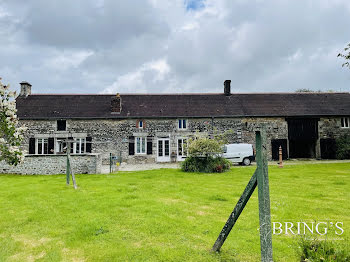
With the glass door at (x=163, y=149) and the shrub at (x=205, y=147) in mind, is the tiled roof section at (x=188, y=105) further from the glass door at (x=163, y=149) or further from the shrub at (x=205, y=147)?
the shrub at (x=205, y=147)

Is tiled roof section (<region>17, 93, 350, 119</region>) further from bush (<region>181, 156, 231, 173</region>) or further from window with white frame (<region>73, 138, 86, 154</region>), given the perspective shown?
bush (<region>181, 156, 231, 173</region>)

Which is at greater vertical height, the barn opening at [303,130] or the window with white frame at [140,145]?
the barn opening at [303,130]

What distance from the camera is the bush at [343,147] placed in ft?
69.1

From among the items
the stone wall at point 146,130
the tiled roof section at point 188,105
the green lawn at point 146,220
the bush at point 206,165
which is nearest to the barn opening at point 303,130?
the stone wall at point 146,130

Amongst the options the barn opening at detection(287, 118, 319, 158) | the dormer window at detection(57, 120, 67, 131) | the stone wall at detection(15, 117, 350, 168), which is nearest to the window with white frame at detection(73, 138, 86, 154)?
the stone wall at detection(15, 117, 350, 168)

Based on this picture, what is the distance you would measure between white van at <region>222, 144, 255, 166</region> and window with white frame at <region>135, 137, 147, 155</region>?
759 cm

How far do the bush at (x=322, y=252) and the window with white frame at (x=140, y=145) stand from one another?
1837cm

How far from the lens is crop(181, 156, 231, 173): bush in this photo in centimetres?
1389

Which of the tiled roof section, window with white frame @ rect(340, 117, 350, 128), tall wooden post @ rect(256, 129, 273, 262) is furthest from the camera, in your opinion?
window with white frame @ rect(340, 117, 350, 128)

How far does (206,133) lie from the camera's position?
20344 mm

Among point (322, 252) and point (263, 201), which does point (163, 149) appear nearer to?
point (263, 201)

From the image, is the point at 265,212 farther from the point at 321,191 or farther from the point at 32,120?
the point at 32,120

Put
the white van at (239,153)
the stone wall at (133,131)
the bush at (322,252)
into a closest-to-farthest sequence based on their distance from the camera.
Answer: the bush at (322,252)
the white van at (239,153)
the stone wall at (133,131)

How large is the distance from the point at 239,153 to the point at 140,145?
28.9ft
